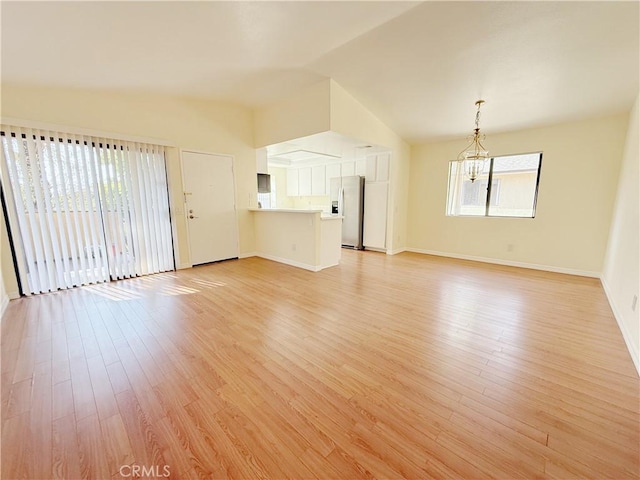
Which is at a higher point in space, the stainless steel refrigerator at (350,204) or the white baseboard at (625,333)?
the stainless steel refrigerator at (350,204)

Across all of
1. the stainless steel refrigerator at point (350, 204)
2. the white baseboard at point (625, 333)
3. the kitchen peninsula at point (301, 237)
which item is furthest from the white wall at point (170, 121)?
the white baseboard at point (625, 333)

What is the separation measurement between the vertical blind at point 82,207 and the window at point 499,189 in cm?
576

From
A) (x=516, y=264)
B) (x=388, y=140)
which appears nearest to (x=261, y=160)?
(x=388, y=140)

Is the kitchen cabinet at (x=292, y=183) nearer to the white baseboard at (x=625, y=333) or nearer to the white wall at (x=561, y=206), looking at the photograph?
the white wall at (x=561, y=206)

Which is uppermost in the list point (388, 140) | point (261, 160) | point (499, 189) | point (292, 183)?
point (388, 140)

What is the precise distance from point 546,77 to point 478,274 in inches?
111

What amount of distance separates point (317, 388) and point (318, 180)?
598 cm

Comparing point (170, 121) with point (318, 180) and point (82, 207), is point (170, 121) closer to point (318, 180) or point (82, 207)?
point (82, 207)

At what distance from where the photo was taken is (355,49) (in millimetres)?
3006

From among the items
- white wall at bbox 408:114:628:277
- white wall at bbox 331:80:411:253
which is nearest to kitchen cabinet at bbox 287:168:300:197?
white wall at bbox 331:80:411:253

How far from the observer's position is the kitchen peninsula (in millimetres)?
4367

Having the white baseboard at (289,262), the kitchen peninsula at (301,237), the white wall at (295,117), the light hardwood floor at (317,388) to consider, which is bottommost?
the light hardwood floor at (317,388)

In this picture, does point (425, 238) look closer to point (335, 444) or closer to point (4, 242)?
point (335, 444)

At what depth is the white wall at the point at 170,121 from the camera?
3.08m
